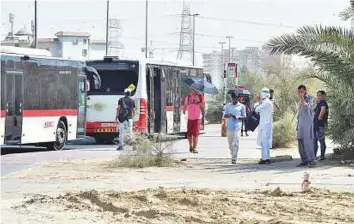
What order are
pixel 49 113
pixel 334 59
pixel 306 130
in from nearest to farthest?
pixel 306 130 < pixel 334 59 < pixel 49 113

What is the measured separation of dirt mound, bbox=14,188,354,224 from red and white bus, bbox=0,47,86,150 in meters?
9.74

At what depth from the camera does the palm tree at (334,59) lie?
1756 centimetres

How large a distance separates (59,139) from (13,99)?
344 centimetres

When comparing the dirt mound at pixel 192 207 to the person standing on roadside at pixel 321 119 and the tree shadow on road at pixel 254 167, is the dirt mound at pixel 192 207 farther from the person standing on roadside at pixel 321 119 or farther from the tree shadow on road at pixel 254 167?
the person standing on roadside at pixel 321 119

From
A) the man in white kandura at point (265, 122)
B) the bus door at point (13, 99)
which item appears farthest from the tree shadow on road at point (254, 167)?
the bus door at point (13, 99)

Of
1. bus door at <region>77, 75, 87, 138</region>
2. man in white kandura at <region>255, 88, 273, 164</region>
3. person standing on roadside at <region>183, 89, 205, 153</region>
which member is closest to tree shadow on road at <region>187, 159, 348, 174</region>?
man in white kandura at <region>255, 88, 273, 164</region>

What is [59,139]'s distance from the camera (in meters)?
24.0

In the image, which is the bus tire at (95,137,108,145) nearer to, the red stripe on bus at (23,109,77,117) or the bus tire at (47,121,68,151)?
the red stripe on bus at (23,109,77,117)

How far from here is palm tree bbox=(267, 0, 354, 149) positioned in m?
17.6

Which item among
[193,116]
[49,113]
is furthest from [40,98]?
[193,116]

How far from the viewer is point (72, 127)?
2486 cm

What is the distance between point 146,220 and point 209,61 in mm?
124472

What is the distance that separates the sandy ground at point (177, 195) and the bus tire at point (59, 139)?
22.8 feet

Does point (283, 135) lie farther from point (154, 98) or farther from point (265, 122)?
point (265, 122)
